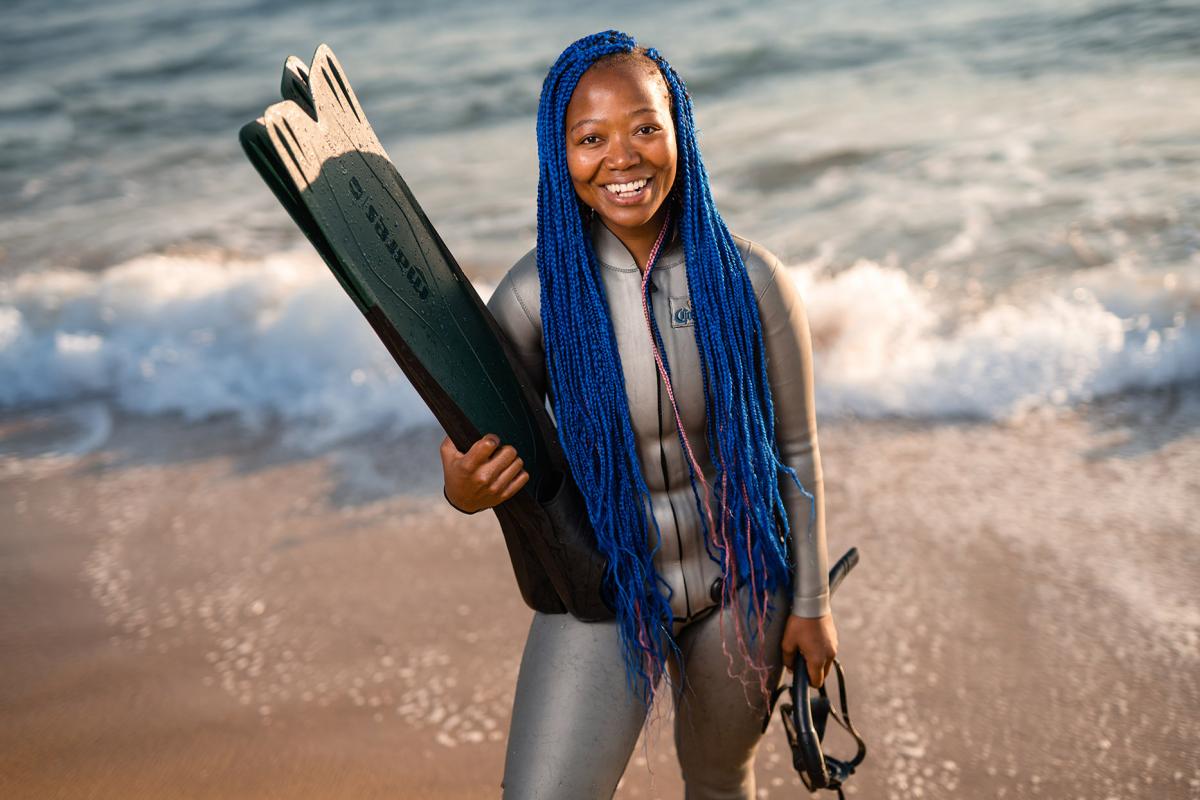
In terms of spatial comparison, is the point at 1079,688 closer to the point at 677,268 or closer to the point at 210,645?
the point at 677,268

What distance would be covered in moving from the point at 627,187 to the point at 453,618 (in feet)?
6.94

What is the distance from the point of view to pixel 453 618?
145 inches

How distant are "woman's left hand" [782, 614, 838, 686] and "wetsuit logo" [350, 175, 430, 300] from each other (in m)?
0.93

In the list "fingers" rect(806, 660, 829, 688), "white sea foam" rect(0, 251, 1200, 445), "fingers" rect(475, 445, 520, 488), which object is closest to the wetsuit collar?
"fingers" rect(475, 445, 520, 488)

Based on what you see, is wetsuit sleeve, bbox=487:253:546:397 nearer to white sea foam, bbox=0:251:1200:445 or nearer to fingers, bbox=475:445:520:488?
fingers, bbox=475:445:520:488

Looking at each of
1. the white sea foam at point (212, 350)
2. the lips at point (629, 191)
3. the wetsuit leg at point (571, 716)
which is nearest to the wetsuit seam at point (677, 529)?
the wetsuit leg at point (571, 716)

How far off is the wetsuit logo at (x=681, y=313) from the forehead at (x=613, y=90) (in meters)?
0.33

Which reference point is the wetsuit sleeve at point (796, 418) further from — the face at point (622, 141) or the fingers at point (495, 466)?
the fingers at point (495, 466)

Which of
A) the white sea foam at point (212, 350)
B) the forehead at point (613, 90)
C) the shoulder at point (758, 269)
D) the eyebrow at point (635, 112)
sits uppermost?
the forehead at point (613, 90)

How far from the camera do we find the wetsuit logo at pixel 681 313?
6.60 ft

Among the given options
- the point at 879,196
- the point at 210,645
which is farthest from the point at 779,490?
the point at 879,196

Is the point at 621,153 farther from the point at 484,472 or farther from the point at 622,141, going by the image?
the point at 484,472

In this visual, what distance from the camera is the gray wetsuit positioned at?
6.61ft

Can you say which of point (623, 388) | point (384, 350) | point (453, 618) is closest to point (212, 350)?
point (384, 350)
